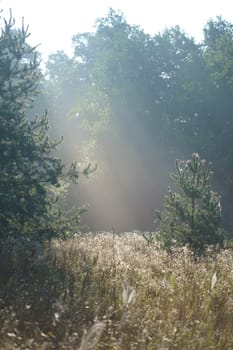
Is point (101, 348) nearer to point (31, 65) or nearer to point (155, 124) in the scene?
point (31, 65)

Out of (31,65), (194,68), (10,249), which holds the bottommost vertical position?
(10,249)

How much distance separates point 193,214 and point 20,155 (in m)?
3.85

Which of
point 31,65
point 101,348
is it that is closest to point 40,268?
point 101,348

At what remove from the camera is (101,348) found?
3621 mm

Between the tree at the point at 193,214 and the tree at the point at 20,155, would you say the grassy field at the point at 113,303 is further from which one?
the tree at the point at 193,214

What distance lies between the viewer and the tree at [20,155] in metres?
8.45

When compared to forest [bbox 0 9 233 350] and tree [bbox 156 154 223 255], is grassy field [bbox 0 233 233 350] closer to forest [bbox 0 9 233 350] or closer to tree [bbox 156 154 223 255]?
forest [bbox 0 9 233 350]

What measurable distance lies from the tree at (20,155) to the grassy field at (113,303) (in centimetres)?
107

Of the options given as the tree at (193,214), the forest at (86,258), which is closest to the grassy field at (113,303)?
the forest at (86,258)

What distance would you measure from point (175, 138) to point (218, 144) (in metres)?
3.01

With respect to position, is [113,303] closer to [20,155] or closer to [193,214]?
[20,155]

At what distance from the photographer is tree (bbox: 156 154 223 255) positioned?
33.5 feet

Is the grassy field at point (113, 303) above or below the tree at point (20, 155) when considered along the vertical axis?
below

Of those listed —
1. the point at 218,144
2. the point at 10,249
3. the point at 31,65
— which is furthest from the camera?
the point at 218,144
